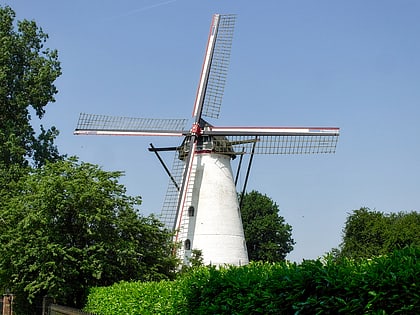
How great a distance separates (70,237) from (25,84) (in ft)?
59.9

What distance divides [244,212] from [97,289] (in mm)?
48085

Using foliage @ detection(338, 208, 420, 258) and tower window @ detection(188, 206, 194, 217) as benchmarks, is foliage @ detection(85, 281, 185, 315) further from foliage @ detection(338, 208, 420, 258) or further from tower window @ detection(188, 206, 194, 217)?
foliage @ detection(338, 208, 420, 258)

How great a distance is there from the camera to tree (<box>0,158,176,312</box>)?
22547mm

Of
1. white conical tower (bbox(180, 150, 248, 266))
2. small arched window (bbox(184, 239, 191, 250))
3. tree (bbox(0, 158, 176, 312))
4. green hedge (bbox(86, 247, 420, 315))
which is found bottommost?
green hedge (bbox(86, 247, 420, 315))

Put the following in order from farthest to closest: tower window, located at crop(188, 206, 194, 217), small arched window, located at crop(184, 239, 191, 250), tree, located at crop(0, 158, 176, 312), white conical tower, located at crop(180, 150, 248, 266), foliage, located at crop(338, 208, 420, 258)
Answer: foliage, located at crop(338, 208, 420, 258) → tower window, located at crop(188, 206, 194, 217) → small arched window, located at crop(184, 239, 191, 250) → white conical tower, located at crop(180, 150, 248, 266) → tree, located at crop(0, 158, 176, 312)

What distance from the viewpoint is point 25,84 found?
129 ft

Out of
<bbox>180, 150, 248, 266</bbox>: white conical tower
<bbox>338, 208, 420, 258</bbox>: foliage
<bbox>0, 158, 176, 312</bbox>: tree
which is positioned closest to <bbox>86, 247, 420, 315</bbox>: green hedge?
<bbox>0, 158, 176, 312</bbox>: tree

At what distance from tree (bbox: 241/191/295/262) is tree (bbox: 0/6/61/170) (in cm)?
3235

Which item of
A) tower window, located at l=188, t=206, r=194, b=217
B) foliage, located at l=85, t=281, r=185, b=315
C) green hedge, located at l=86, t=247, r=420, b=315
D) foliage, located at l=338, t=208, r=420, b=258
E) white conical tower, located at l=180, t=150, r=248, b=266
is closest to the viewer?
green hedge, located at l=86, t=247, r=420, b=315

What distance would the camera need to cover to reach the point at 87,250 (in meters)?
23.0

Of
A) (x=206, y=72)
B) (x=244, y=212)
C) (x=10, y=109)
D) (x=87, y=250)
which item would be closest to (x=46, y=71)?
(x=10, y=109)

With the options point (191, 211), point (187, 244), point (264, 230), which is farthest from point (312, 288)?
point (264, 230)

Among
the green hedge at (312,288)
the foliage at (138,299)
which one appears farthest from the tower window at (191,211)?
the green hedge at (312,288)

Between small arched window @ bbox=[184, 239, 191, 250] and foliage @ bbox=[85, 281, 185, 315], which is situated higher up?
small arched window @ bbox=[184, 239, 191, 250]
